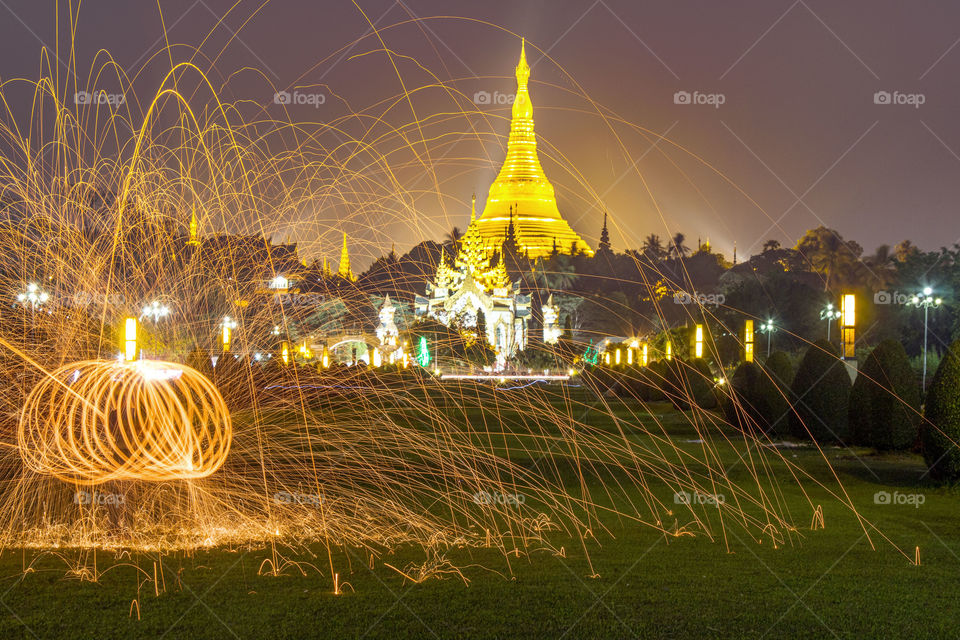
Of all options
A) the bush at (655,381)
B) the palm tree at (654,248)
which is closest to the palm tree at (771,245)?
the palm tree at (654,248)

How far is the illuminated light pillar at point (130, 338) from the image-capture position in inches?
526

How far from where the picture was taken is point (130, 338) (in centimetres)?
1359

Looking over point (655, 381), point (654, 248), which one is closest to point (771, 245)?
point (654, 248)

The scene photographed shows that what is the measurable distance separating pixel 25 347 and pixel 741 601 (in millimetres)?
12552

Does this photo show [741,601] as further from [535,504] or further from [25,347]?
[25,347]

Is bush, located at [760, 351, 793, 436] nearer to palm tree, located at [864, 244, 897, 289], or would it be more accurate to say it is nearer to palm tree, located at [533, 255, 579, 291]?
palm tree, located at [864, 244, 897, 289]

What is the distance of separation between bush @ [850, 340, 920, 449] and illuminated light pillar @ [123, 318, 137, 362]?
1290cm

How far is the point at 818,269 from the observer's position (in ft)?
280

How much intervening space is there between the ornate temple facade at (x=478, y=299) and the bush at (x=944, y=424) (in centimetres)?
5720

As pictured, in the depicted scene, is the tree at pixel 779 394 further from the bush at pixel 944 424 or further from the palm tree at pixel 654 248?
the palm tree at pixel 654 248

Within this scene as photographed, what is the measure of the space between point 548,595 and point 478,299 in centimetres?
6762

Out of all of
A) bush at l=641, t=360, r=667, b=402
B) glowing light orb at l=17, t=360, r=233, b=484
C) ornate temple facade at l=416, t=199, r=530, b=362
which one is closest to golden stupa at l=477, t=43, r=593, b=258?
ornate temple facade at l=416, t=199, r=530, b=362

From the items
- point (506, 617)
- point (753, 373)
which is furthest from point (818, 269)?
point (506, 617)

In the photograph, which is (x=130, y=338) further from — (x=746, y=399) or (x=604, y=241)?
(x=604, y=241)
